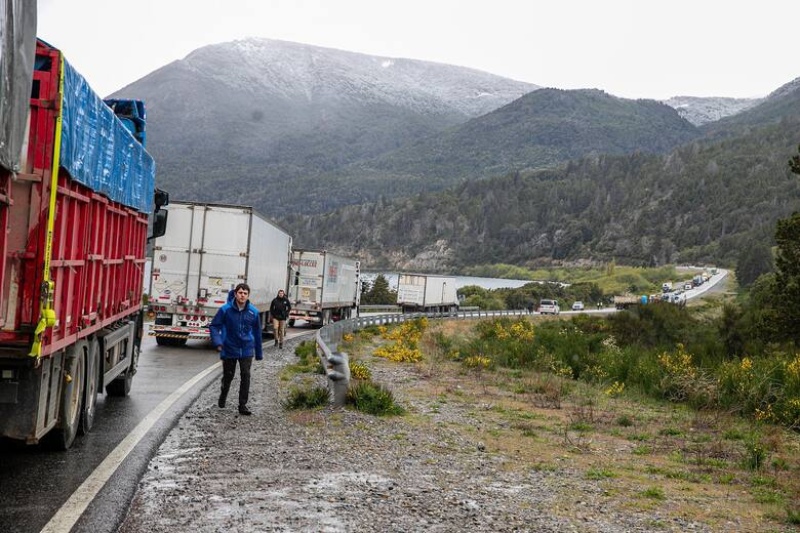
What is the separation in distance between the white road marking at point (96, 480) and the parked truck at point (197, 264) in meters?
10.5

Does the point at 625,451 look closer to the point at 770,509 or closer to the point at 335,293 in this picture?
the point at 770,509

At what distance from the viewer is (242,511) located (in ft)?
21.4

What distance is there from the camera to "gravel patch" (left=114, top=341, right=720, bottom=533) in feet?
21.1

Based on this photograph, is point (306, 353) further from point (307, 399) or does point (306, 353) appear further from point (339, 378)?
A: point (339, 378)

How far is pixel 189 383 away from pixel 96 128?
23.1 feet

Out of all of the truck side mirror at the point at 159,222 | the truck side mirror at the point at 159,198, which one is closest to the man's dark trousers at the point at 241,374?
the truck side mirror at the point at 159,222

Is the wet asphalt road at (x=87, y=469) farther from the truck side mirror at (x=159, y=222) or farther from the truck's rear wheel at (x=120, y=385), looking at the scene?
the truck side mirror at (x=159, y=222)

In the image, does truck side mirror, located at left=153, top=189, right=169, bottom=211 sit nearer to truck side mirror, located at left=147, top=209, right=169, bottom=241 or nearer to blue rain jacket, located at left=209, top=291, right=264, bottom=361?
truck side mirror, located at left=147, top=209, right=169, bottom=241

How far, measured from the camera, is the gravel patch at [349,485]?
6434 mm

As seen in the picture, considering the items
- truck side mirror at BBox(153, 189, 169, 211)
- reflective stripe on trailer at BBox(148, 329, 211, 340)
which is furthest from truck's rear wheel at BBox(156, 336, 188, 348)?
truck side mirror at BBox(153, 189, 169, 211)

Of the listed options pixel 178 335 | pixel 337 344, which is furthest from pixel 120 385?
pixel 337 344

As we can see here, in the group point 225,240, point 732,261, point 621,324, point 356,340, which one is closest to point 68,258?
point 225,240

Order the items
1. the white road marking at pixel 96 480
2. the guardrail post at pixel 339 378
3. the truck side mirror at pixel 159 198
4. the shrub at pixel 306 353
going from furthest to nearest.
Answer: the shrub at pixel 306 353 → the truck side mirror at pixel 159 198 → the guardrail post at pixel 339 378 → the white road marking at pixel 96 480

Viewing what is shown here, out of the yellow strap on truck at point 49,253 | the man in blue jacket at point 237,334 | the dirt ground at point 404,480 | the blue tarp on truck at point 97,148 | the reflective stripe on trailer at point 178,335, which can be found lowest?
the dirt ground at point 404,480
